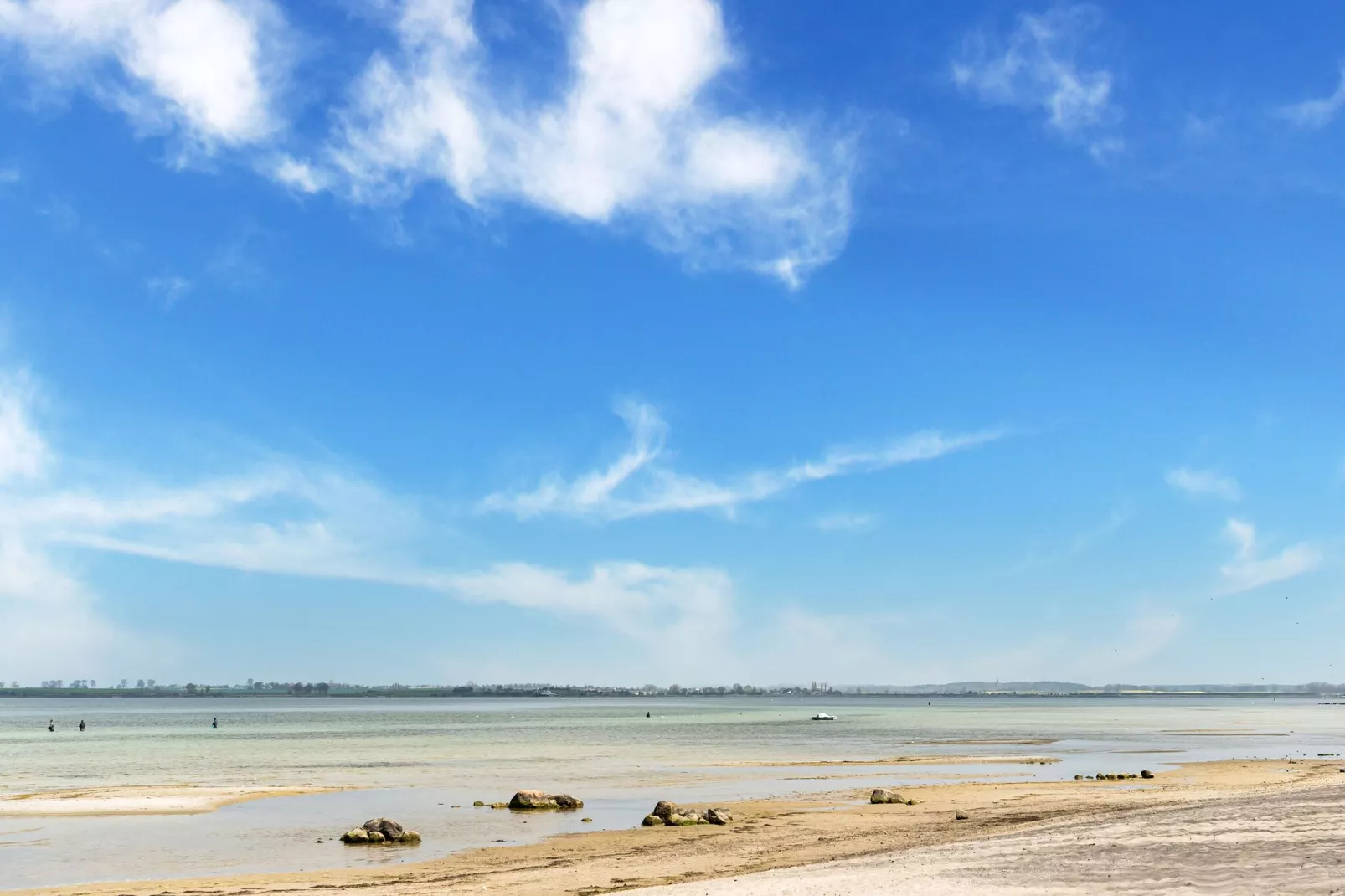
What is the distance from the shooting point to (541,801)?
136 ft

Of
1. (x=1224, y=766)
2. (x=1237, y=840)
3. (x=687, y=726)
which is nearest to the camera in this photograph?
(x=1237, y=840)

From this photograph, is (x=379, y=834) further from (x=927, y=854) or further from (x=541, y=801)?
(x=927, y=854)

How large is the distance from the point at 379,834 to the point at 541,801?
9417mm

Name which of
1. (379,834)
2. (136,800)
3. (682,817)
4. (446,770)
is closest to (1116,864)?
(682,817)

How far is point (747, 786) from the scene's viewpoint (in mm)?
50562

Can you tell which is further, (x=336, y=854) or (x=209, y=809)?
(x=209, y=809)

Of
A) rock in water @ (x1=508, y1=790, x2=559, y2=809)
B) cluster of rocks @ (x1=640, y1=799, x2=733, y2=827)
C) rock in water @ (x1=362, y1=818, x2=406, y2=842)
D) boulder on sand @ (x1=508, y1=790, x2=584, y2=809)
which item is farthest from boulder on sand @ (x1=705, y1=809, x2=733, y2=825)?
rock in water @ (x1=362, y1=818, x2=406, y2=842)

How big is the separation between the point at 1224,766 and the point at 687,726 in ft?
289

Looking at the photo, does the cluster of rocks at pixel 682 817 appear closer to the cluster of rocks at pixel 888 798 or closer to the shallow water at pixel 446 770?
the shallow water at pixel 446 770

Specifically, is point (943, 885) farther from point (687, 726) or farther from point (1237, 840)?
point (687, 726)

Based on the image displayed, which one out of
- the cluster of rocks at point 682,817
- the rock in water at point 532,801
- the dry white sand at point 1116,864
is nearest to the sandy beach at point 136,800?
the rock in water at point 532,801

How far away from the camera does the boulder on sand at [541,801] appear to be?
41094 mm

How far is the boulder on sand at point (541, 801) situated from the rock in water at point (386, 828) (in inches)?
311

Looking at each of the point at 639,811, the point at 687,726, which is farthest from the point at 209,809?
the point at 687,726
